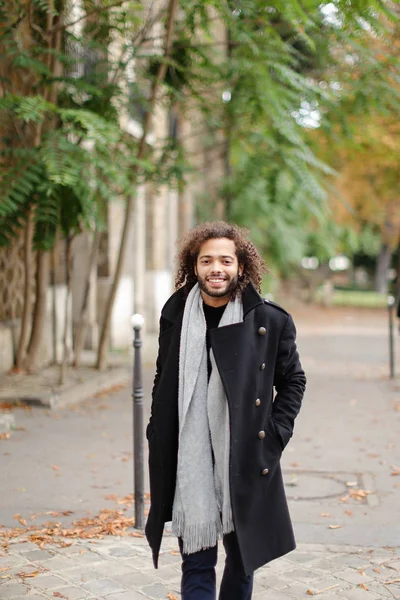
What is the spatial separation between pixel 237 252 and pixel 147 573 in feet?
6.99

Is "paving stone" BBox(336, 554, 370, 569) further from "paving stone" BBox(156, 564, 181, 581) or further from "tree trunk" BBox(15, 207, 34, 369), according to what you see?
"tree trunk" BBox(15, 207, 34, 369)

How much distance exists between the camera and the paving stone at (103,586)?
15.6ft

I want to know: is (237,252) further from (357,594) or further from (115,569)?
(115,569)

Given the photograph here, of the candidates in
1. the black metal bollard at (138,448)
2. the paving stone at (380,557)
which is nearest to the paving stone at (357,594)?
the paving stone at (380,557)

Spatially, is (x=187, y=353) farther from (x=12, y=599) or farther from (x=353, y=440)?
(x=353, y=440)

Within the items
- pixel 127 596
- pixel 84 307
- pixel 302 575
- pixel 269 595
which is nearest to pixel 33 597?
pixel 127 596

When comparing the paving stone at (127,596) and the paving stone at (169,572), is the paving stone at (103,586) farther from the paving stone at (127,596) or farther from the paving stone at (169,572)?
the paving stone at (169,572)

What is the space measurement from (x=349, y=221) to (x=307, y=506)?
83.7ft

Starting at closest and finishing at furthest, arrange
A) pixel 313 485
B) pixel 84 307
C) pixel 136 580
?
pixel 136 580 < pixel 313 485 < pixel 84 307

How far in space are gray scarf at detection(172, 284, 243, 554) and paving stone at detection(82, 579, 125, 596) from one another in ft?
4.09

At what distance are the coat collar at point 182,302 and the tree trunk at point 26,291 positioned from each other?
7.06m

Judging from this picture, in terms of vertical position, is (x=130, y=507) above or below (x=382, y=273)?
below

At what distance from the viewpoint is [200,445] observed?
12.1ft

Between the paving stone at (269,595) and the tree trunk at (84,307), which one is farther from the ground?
the tree trunk at (84,307)
